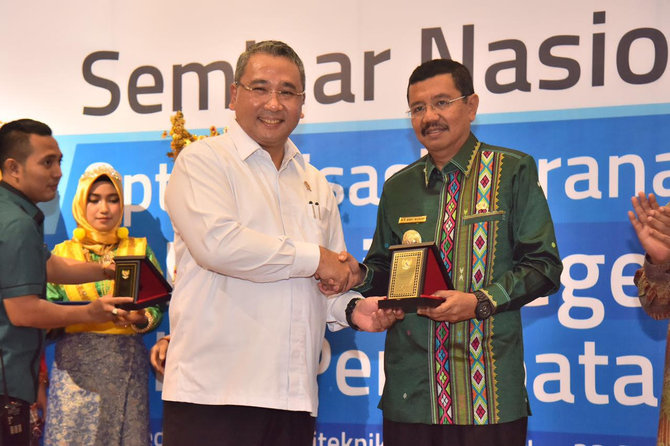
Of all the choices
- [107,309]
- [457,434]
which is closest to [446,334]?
[457,434]

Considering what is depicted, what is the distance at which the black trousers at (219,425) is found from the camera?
238cm

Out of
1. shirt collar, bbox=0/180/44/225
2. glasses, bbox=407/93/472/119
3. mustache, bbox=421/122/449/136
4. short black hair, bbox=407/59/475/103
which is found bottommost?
shirt collar, bbox=0/180/44/225

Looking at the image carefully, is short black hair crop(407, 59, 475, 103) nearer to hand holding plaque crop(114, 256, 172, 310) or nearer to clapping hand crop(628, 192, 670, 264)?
clapping hand crop(628, 192, 670, 264)

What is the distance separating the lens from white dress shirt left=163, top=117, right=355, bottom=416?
241 centimetres

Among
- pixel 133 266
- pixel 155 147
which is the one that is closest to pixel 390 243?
pixel 133 266

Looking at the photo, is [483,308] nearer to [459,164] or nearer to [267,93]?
[459,164]

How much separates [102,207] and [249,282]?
230cm

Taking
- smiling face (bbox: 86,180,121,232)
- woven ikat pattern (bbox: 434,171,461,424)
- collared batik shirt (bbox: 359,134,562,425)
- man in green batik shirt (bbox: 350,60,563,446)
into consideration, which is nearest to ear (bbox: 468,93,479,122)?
man in green batik shirt (bbox: 350,60,563,446)

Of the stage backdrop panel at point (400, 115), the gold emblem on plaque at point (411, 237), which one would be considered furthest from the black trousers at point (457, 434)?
the stage backdrop panel at point (400, 115)

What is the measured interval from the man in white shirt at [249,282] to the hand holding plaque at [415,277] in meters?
0.15

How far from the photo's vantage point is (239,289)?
2.48 metres

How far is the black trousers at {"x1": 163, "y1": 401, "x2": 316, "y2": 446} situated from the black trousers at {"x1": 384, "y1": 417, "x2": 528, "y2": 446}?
0.46m

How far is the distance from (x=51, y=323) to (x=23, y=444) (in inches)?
20.5

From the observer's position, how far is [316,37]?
4551mm
